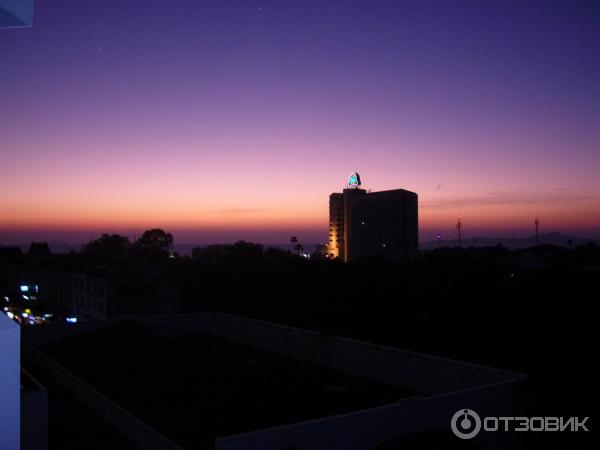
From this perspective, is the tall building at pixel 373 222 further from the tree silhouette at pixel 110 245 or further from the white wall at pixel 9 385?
the white wall at pixel 9 385

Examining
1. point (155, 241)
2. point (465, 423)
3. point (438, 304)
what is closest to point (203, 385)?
point (465, 423)

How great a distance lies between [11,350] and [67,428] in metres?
11.5

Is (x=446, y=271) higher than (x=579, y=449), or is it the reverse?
(x=446, y=271)

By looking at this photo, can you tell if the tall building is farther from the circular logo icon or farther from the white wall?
the white wall

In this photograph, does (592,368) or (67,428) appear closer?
(67,428)

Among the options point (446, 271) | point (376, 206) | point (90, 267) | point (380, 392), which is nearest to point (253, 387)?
point (380, 392)

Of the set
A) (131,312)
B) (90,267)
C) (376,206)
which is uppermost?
(376,206)

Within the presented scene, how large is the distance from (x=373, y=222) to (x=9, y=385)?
293 ft

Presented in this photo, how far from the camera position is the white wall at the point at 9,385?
3.60ft

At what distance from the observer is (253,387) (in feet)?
42.2

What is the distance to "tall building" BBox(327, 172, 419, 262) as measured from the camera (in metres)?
86.8

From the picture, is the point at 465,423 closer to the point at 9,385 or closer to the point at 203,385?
the point at 203,385

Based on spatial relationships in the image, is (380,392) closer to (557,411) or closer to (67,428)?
(557,411)

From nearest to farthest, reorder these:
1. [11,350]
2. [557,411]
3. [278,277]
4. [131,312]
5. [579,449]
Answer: [11,350] → [579,449] → [557,411] → [131,312] → [278,277]
